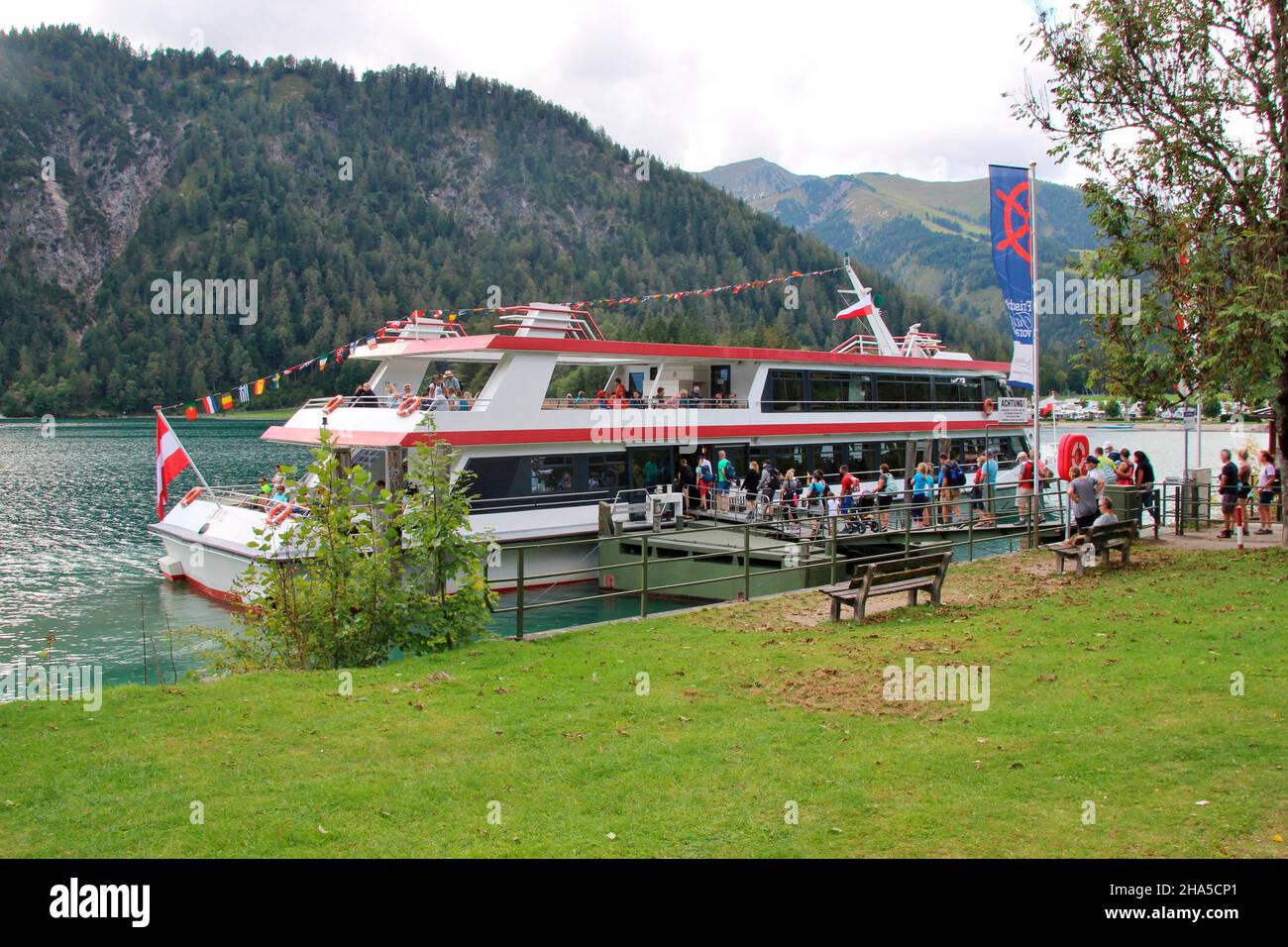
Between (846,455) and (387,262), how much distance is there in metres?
156

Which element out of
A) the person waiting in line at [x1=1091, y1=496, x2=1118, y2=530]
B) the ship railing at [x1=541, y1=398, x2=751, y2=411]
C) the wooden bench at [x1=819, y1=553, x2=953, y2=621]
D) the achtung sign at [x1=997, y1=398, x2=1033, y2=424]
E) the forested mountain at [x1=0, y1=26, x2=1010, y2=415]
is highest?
the forested mountain at [x1=0, y1=26, x2=1010, y2=415]

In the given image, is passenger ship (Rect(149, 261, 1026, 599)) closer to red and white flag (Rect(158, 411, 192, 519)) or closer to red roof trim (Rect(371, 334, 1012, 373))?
red roof trim (Rect(371, 334, 1012, 373))

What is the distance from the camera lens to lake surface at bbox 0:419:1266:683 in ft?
59.9

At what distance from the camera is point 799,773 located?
6648mm

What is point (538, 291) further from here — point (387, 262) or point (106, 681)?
point (106, 681)

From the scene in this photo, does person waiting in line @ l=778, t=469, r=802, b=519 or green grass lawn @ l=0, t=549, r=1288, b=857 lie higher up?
person waiting in line @ l=778, t=469, r=802, b=519

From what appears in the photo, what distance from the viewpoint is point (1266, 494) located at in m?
18.9

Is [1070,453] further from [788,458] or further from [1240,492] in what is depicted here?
[788,458]

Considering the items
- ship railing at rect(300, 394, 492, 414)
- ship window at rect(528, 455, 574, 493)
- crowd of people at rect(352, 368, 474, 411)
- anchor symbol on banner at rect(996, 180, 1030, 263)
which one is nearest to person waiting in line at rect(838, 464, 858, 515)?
ship window at rect(528, 455, 574, 493)

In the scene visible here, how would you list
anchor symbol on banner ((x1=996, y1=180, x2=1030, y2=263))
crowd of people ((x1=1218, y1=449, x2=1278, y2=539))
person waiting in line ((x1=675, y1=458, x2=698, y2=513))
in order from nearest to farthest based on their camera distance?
1. anchor symbol on banner ((x1=996, y1=180, x2=1030, y2=263))
2. crowd of people ((x1=1218, y1=449, x2=1278, y2=539))
3. person waiting in line ((x1=675, y1=458, x2=698, y2=513))

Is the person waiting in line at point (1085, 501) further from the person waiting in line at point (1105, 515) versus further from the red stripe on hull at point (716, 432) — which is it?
the red stripe on hull at point (716, 432)

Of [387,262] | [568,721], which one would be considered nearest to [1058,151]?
[568,721]

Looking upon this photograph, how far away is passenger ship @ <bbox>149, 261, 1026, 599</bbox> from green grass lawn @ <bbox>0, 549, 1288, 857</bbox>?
803cm
